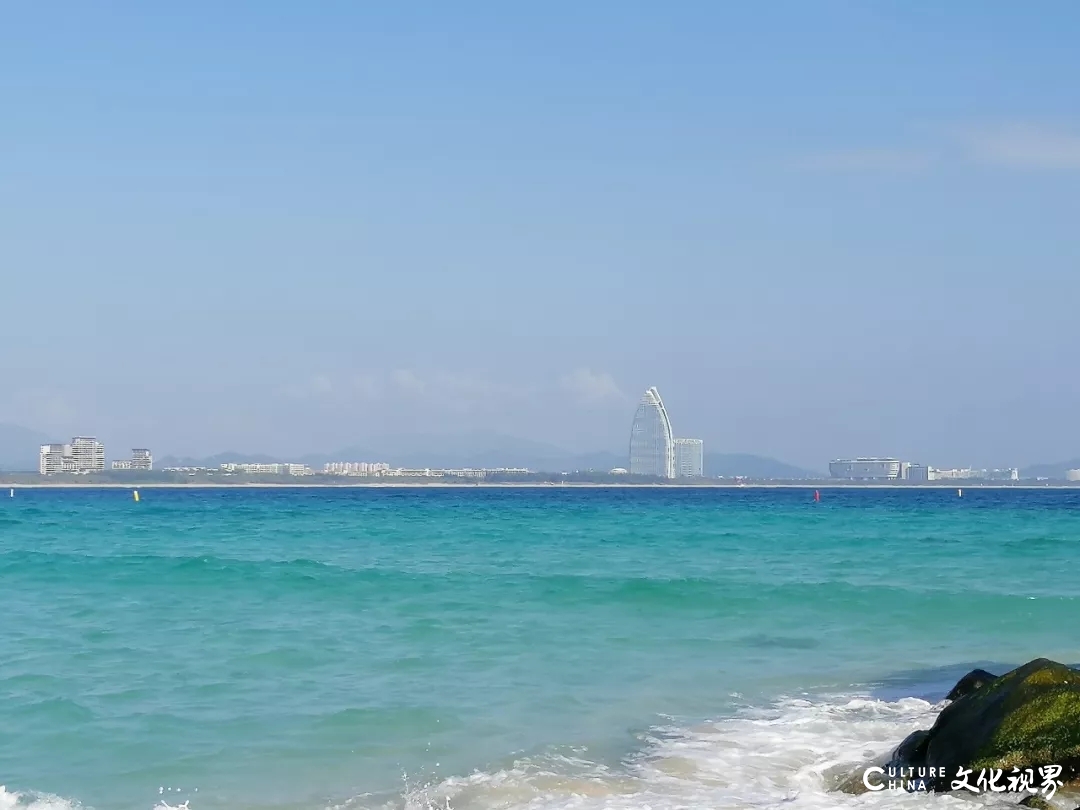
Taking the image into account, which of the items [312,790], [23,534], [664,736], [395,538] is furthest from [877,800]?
[23,534]

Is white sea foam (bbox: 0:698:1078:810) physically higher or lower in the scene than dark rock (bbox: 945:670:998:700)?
lower

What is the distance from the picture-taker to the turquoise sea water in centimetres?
984

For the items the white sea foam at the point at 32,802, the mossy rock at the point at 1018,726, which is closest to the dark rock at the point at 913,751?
the mossy rock at the point at 1018,726

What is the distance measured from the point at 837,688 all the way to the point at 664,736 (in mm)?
3397

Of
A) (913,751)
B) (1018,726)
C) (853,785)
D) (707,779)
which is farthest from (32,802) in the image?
(1018,726)

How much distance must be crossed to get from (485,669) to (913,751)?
6.87 metres

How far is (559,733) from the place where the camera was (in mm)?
11383

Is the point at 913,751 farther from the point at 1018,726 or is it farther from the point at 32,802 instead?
the point at 32,802

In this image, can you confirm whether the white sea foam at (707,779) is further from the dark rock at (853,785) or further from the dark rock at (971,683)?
the dark rock at (971,683)
